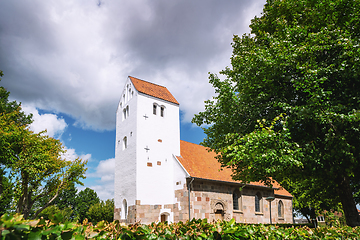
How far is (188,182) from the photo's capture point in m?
17.1

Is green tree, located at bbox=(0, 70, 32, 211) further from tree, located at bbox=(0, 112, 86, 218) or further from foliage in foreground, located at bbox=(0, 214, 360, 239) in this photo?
foliage in foreground, located at bbox=(0, 214, 360, 239)

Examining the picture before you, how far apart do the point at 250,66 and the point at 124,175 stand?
13022 millimetres

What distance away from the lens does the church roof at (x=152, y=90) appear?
1977 centimetres

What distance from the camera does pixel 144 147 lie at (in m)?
18.0

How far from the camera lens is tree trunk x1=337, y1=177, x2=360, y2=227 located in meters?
8.87

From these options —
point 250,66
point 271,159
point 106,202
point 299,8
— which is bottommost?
point 106,202

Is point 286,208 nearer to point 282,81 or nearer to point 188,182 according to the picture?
point 188,182

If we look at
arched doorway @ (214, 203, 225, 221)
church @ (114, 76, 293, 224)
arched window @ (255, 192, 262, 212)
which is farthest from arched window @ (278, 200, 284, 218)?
arched doorway @ (214, 203, 225, 221)

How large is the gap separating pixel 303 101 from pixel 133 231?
9063mm

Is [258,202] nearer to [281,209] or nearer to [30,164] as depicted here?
[281,209]

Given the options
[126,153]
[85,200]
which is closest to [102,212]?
[126,153]

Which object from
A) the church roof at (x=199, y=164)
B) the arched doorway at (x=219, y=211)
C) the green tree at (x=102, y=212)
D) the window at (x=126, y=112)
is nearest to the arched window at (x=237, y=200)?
the church roof at (x=199, y=164)

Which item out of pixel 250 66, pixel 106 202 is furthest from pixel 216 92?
pixel 106 202

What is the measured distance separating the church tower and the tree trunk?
11.2 m
